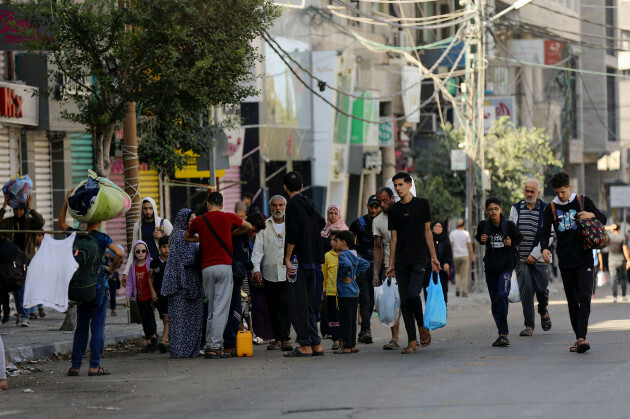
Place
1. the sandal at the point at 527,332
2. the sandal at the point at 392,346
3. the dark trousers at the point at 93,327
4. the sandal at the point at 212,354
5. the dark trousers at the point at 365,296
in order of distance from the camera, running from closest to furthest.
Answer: the dark trousers at the point at 93,327
the sandal at the point at 212,354
the sandal at the point at 392,346
the dark trousers at the point at 365,296
the sandal at the point at 527,332

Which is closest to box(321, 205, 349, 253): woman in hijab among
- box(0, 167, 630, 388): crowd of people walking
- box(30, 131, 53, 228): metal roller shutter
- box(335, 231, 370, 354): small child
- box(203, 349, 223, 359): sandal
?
box(0, 167, 630, 388): crowd of people walking

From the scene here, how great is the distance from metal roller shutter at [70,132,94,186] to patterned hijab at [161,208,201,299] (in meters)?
10.7

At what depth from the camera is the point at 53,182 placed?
23.8 metres

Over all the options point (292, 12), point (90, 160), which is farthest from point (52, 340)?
point (292, 12)

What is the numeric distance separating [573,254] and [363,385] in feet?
11.9

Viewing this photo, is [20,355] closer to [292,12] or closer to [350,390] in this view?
[350,390]

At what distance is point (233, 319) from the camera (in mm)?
14195

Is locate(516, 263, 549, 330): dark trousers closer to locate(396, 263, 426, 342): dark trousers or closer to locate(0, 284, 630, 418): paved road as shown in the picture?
locate(0, 284, 630, 418): paved road

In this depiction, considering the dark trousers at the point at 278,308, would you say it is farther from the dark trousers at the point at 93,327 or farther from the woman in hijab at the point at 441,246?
the woman in hijab at the point at 441,246

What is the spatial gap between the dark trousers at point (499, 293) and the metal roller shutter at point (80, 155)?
11.7 meters

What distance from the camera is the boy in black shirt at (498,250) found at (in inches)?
579

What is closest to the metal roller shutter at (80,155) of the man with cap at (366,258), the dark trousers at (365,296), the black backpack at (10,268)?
the man with cap at (366,258)

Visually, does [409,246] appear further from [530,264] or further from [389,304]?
[530,264]

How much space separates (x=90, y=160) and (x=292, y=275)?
41.5 feet
